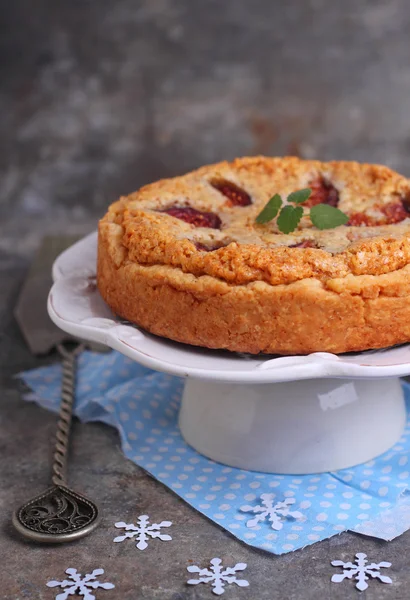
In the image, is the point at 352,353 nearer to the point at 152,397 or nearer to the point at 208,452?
the point at 208,452

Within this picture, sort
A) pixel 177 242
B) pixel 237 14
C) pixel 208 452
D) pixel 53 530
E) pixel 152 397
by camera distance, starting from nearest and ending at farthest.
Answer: pixel 53 530, pixel 177 242, pixel 208 452, pixel 152 397, pixel 237 14

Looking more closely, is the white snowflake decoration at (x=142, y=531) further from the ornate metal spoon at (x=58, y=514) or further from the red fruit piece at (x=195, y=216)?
the red fruit piece at (x=195, y=216)

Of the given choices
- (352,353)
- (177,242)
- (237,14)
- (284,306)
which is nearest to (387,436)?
(352,353)

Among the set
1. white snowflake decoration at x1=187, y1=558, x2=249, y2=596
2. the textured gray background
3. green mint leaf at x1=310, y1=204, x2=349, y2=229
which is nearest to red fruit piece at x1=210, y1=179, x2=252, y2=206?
green mint leaf at x1=310, y1=204, x2=349, y2=229

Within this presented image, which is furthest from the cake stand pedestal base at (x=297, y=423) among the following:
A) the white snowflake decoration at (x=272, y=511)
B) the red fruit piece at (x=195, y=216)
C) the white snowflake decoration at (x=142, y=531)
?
the red fruit piece at (x=195, y=216)

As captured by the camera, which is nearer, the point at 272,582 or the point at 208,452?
the point at 272,582

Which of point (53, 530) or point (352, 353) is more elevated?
point (352, 353)

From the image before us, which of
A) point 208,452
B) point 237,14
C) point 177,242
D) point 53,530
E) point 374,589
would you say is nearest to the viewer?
point 374,589
